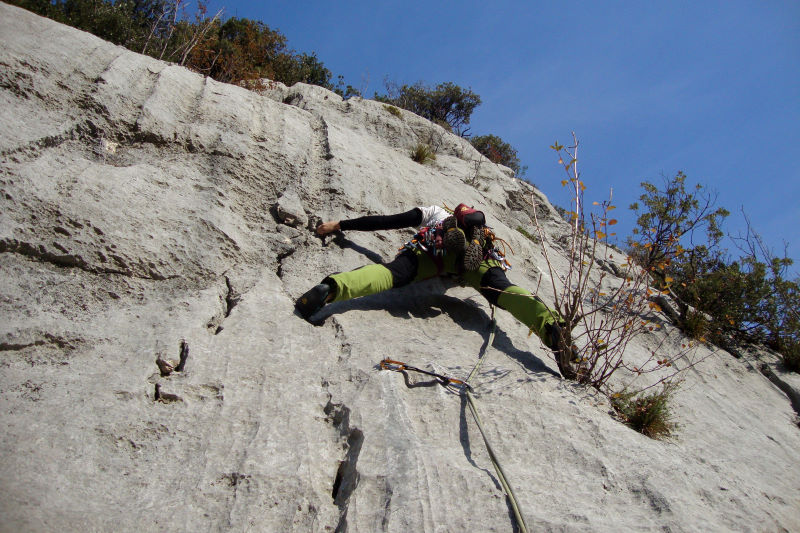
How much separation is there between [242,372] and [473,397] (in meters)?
1.50

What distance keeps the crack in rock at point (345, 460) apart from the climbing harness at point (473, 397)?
1.56 ft

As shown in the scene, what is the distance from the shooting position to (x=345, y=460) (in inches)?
116

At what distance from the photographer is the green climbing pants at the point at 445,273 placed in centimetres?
411

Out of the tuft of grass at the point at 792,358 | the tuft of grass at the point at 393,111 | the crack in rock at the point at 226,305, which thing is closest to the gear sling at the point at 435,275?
the crack in rock at the point at 226,305

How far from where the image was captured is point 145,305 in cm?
360

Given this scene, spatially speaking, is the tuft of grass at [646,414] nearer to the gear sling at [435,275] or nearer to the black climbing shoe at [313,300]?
the gear sling at [435,275]

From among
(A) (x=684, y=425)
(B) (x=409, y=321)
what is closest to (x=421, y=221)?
(B) (x=409, y=321)

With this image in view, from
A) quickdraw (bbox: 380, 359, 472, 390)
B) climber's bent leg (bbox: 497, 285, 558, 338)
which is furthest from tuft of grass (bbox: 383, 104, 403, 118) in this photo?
quickdraw (bbox: 380, 359, 472, 390)

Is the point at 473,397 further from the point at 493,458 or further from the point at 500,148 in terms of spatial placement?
the point at 500,148

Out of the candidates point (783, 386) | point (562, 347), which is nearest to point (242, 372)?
point (562, 347)

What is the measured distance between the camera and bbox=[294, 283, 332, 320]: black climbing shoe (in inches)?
153

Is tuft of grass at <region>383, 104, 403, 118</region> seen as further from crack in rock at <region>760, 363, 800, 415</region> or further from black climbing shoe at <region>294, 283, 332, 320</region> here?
crack in rock at <region>760, 363, 800, 415</region>

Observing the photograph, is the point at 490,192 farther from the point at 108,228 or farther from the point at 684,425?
the point at 108,228

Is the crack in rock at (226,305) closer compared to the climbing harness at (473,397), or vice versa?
the climbing harness at (473,397)
